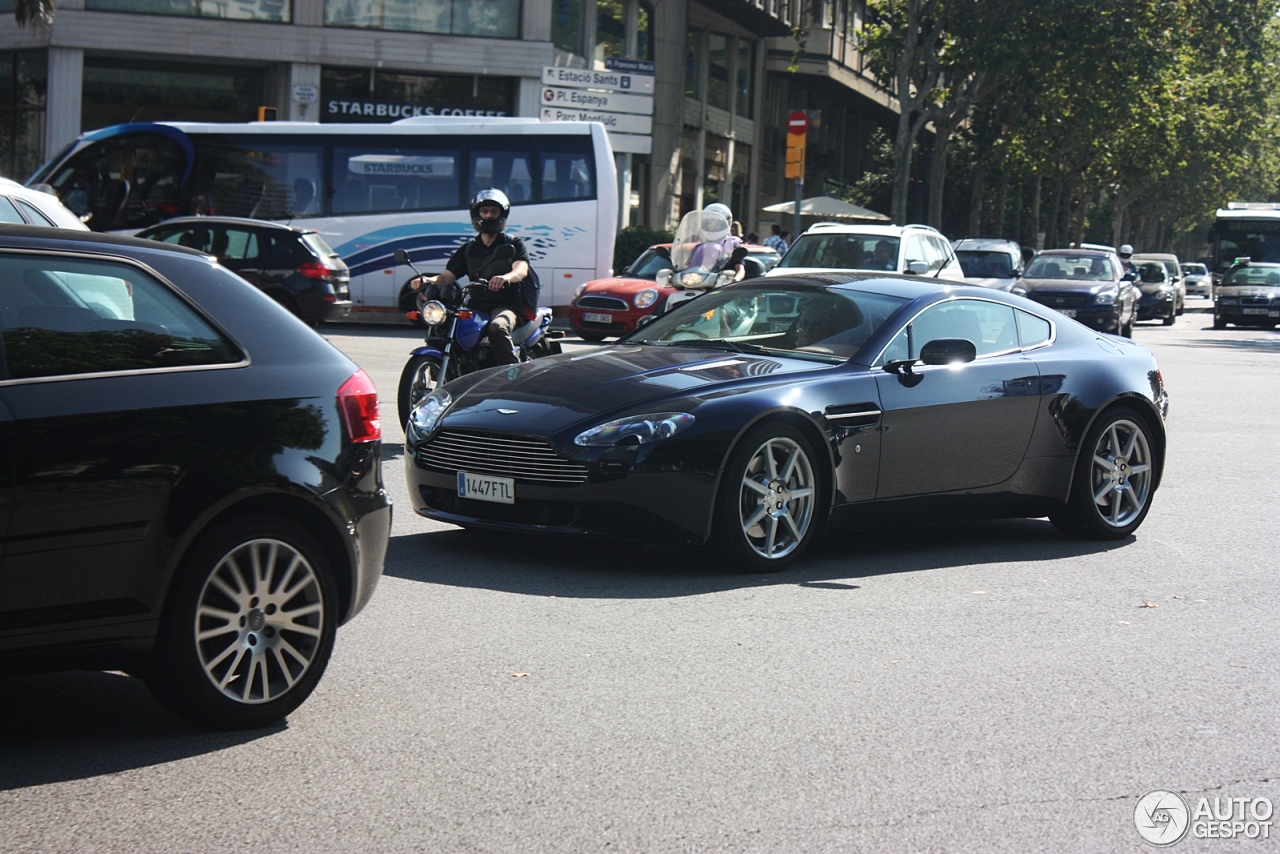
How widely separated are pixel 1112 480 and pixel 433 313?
436cm

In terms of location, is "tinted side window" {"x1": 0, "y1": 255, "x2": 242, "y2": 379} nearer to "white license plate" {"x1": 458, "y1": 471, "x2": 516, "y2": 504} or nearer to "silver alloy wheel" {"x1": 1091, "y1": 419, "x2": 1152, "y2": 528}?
"white license plate" {"x1": 458, "y1": 471, "x2": 516, "y2": 504}

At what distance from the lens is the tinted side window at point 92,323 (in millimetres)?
4375

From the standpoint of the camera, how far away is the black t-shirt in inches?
421

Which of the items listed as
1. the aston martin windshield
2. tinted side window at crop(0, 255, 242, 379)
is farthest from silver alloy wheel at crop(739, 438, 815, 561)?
tinted side window at crop(0, 255, 242, 379)

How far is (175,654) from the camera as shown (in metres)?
4.54

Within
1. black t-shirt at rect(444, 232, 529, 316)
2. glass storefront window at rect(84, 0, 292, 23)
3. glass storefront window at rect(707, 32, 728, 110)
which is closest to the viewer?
black t-shirt at rect(444, 232, 529, 316)

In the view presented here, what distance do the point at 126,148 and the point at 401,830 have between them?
2344 cm

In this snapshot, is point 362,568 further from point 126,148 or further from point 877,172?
point 877,172

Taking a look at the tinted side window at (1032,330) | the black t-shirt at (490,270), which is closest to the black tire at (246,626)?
the tinted side window at (1032,330)

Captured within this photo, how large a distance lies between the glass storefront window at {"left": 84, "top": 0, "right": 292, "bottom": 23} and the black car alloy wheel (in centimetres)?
2980

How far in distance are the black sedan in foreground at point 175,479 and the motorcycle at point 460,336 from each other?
17.9 ft

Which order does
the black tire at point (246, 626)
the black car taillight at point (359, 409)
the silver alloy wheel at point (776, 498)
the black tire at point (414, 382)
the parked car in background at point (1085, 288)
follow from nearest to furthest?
1. the black tire at point (246, 626)
2. the black car taillight at point (359, 409)
3. the silver alloy wheel at point (776, 498)
4. the black tire at point (414, 382)
5. the parked car in background at point (1085, 288)

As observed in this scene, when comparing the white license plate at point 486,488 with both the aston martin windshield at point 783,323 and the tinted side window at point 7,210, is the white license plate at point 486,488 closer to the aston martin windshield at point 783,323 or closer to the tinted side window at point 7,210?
the aston martin windshield at point 783,323

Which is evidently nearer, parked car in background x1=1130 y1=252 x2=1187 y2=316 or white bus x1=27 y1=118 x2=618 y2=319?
white bus x1=27 y1=118 x2=618 y2=319
